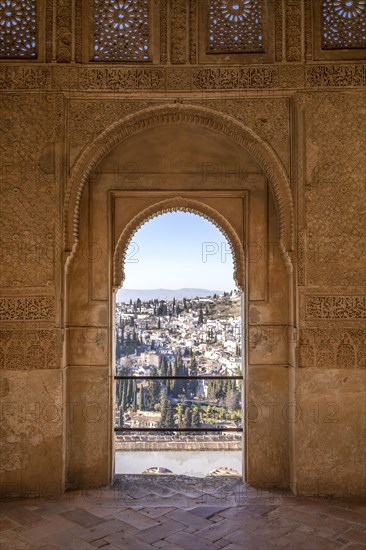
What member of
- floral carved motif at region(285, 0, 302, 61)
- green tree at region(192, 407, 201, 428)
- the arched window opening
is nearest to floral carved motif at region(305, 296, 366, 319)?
the arched window opening

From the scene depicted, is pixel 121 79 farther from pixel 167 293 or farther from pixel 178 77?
pixel 167 293

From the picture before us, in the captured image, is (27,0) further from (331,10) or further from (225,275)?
(225,275)

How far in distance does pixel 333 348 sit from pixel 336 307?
0.43 metres

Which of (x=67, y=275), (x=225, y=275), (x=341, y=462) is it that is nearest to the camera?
(x=341, y=462)

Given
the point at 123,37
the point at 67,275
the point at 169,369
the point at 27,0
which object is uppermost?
the point at 27,0

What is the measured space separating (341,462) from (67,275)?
11.6ft

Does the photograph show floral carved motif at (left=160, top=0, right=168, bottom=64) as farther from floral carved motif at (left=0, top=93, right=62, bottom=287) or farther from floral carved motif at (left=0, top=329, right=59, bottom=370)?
floral carved motif at (left=0, top=329, right=59, bottom=370)

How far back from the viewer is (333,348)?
515 centimetres

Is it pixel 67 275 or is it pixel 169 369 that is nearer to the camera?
pixel 67 275

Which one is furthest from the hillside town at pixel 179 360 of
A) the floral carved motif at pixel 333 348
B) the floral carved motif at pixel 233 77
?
the floral carved motif at pixel 233 77

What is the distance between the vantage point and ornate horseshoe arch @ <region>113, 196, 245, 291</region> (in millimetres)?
5574

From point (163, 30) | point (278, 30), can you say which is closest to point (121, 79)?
point (163, 30)

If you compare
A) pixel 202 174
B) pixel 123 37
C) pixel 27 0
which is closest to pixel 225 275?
pixel 202 174

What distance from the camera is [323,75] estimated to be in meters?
5.25
